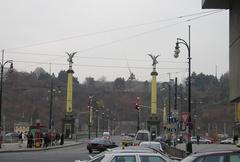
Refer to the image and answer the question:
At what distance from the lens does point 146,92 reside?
477 ft

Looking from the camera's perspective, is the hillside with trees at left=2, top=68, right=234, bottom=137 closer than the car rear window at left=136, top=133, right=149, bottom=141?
No

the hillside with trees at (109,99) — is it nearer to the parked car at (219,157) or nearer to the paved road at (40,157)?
the paved road at (40,157)

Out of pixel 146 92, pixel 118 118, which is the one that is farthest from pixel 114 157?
pixel 118 118

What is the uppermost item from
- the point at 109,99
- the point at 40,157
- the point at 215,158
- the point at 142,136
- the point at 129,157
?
the point at 109,99

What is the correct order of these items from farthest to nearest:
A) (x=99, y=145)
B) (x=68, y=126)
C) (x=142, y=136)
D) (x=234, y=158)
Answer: (x=68, y=126)
(x=142, y=136)
(x=99, y=145)
(x=234, y=158)

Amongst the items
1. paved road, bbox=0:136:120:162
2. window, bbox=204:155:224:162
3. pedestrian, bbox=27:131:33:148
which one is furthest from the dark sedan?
window, bbox=204:155:224:162

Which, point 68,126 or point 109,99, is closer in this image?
point 68,126

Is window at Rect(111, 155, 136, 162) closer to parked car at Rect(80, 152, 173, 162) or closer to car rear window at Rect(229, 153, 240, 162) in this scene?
parked car at Rect(80, 152, 173, 162)

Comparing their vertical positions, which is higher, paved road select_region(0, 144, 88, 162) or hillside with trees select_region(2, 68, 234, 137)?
hillside with trees select_region(2, 68, 234, 137)

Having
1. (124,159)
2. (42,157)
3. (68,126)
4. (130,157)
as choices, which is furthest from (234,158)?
(68,126)

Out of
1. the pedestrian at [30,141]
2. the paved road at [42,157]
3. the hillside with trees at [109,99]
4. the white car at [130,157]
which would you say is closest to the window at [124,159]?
the white car at [130,157]

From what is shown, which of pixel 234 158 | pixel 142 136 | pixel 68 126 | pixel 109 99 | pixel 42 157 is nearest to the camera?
pixel 234 158

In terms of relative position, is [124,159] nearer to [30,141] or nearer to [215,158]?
[215,158]

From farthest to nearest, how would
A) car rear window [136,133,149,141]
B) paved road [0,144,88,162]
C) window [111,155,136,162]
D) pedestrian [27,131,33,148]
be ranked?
pedestrian [27,131,33,148] → car rear window [136,133,149,141] → paved road [0,144,88,162] → window [111,155,136,162]
